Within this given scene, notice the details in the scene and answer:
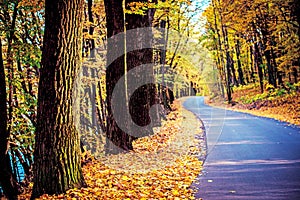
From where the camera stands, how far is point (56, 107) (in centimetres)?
628

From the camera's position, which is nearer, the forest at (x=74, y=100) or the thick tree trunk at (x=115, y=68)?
the forest at (x=74, y=100)

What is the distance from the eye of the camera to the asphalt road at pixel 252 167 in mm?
6188

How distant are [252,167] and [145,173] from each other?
2.73 metres

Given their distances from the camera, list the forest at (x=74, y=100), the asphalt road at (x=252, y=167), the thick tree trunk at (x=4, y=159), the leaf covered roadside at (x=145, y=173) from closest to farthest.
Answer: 1. the asphalt road at (x=252, y=167)
2. the forest at (x=74, y=100)
3. the leaf covered roadside at (x=145, y=173)
4. the thick tree trunk at (x=4, y=159)

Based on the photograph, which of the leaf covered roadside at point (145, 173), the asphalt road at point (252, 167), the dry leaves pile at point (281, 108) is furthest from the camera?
the dry leaves pile at point (281, 108)

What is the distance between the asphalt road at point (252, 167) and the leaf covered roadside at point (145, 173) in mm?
459

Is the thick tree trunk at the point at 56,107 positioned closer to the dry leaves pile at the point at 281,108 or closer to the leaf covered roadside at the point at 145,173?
the leaf covered roadside at the point at 145,173

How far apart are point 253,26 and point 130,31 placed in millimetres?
21291

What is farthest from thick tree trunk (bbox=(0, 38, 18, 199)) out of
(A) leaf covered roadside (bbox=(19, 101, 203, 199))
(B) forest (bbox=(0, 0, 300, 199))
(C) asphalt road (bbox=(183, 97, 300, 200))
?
(C) asphalt road (bbox=(183, 97, 300, 200))

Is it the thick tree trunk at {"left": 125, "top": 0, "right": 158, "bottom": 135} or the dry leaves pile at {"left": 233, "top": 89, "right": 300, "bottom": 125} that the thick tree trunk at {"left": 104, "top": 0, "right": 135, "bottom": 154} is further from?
the dry leaves pile at {"left": 233, "top": 89, "right": 300, "bottom": 125}

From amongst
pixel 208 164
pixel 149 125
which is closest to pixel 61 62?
pixel 208 164

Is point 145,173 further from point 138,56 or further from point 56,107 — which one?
point 138,56

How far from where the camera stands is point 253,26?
29906mm

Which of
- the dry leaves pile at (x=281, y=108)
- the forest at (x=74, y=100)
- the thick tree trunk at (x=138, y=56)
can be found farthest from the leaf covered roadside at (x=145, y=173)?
the dry leaves pile at (x=281, y=108)
